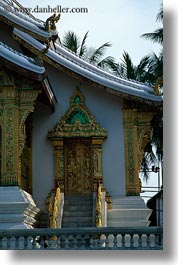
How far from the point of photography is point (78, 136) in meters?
14.4

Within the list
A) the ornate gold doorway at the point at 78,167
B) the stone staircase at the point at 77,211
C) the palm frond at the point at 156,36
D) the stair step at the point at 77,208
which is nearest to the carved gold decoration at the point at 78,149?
the ornate gold doorway at the point at 78,167

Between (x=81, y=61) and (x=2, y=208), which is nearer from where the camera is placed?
(x=2, y=208)

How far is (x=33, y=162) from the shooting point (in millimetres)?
14359

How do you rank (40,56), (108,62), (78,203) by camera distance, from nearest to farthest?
(40,56) < (78,203) < (108,62)

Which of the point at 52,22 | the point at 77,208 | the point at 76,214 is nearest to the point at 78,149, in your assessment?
the point at 77,208

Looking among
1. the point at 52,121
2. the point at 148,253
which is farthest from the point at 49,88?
the point at 148,253

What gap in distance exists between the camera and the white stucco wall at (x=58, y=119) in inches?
561

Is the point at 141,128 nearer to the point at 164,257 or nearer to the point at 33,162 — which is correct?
the point at 33,162

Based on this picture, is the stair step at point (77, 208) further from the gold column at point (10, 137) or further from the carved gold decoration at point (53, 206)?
the gold column at point (10, 137)

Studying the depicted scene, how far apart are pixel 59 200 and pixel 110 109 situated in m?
1.73

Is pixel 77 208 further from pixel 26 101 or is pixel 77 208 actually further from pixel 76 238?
pixel 76 238

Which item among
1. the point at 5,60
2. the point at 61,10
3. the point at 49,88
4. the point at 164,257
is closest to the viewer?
the point at 164,257

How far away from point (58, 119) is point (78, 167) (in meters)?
0.82

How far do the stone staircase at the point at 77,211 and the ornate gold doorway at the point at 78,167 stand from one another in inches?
6.0
